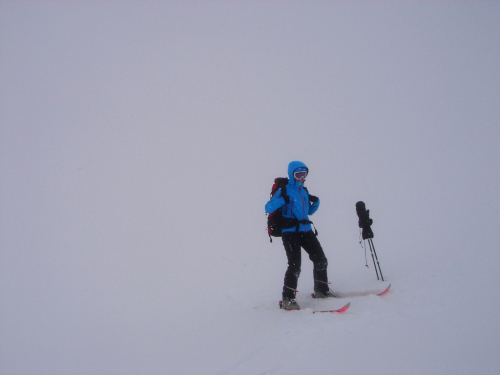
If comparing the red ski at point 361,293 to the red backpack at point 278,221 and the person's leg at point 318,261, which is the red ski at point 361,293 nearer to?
the person's leg at point 318,261

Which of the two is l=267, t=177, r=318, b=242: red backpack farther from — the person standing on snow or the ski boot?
the ski boot

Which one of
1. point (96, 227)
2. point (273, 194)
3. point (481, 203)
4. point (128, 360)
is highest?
point (96, 227)

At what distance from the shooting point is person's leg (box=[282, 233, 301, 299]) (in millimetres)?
4355

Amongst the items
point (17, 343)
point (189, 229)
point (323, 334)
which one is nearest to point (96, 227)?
point (189, 229)

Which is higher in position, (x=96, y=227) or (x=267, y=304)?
(x=96, y=227)

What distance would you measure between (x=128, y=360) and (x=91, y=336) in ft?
4.70

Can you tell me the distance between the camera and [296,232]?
459 centimetres

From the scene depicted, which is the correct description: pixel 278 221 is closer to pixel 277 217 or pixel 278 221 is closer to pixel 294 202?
pixel 277 217

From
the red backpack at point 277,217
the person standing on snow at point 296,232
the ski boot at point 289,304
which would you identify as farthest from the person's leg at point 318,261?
the ski boot at point 289,304

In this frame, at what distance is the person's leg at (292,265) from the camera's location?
4355 mm

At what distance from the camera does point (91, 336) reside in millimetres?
4488

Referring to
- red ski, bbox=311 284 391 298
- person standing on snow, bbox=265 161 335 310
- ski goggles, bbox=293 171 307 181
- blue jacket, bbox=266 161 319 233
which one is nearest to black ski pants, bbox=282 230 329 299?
person standing on snow, bbox=265 161 335 310

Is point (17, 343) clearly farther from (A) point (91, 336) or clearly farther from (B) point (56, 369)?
(B) point (56, 369)

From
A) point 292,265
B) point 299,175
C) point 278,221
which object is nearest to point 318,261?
point 292,265
